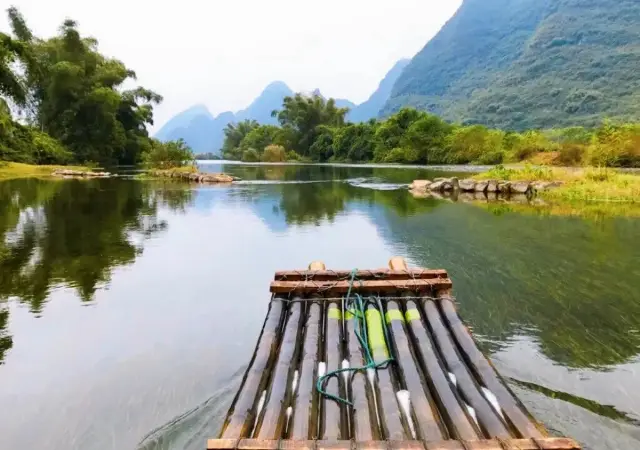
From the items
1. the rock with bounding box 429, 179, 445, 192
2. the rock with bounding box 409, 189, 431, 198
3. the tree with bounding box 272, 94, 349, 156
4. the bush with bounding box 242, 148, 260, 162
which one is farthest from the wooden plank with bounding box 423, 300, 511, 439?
the bush with bounding box 242, 148, 260, 162

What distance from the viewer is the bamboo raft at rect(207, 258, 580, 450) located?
3006 mm

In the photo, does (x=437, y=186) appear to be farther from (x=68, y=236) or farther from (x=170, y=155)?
(x=170, y=155)

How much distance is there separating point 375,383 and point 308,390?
1.79 ft

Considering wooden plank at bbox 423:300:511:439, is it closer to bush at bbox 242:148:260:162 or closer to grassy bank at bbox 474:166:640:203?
grassy bank at bbox 474:166:640:203

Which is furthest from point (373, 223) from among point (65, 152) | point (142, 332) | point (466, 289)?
point (65, 152)

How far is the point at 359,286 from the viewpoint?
18.1ft

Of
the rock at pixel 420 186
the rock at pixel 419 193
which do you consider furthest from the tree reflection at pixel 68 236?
the rock at pixel 420 186

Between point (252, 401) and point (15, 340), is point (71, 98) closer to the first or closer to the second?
point (15, 340)

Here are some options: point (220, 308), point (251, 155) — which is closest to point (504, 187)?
point (220, 308)

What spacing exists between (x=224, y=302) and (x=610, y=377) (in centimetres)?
544

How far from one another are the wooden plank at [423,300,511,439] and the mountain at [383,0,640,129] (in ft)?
227

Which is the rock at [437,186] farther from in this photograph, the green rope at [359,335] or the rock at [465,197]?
the green rope at [359,335]

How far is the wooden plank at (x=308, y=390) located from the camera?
125 inches

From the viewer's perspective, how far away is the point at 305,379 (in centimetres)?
384
